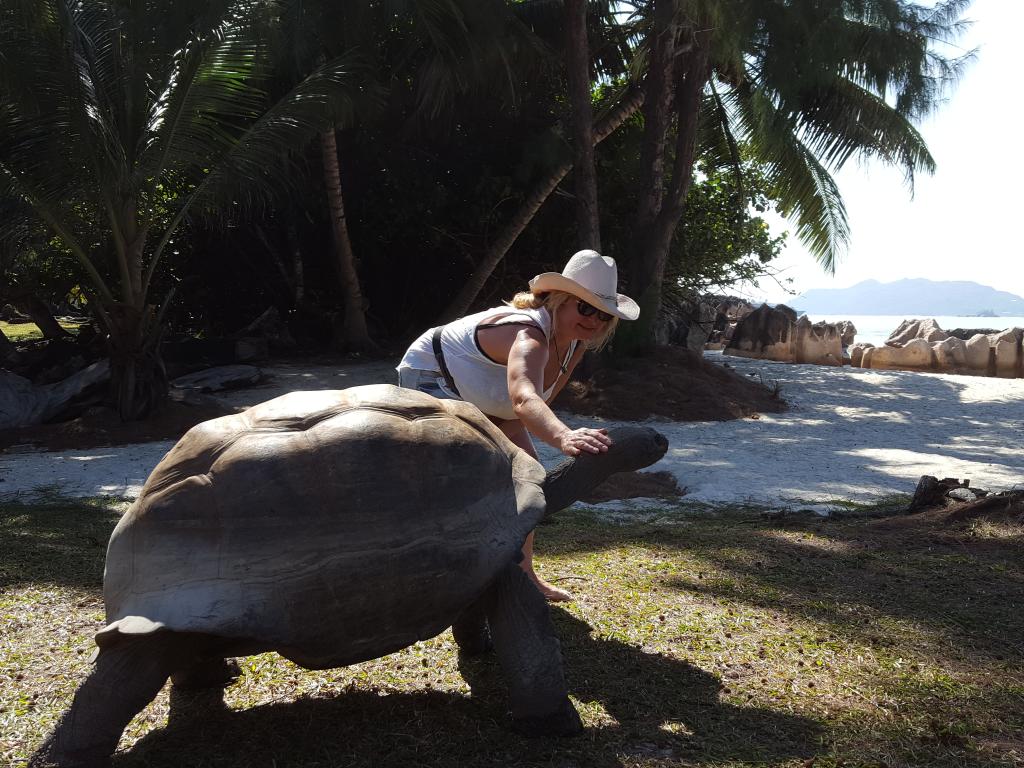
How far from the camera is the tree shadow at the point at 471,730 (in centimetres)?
231

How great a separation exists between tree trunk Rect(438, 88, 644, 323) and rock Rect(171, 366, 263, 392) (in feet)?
10.6

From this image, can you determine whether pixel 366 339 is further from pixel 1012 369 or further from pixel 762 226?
pixel 1012 369

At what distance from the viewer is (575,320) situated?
3.15 meters

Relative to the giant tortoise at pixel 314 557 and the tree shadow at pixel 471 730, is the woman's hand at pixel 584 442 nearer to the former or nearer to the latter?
the giant tortoise at pixel 314 557

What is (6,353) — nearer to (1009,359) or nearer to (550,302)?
(550,302)

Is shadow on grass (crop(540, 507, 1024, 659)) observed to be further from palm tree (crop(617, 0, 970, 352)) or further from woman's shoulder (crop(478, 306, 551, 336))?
palm tree (crop(617, 0, 970, 352))

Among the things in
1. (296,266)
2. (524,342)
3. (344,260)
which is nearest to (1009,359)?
(344,260)

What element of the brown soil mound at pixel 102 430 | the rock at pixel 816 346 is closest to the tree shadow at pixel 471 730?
the brown soil mound at pixel 102 430

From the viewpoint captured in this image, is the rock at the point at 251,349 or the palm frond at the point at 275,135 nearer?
the palm frond at the point at 275,135

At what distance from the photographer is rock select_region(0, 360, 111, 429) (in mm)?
9859

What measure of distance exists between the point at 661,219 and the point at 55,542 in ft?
33.3

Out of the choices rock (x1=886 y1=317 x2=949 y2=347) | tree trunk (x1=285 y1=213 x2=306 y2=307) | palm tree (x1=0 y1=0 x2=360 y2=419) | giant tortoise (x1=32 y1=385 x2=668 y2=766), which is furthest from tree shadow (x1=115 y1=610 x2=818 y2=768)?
rock (x1=886 y1=317 x2=949 y2=347)

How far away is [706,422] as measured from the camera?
10.8 m

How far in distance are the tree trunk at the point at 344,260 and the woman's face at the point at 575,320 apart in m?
10.1
